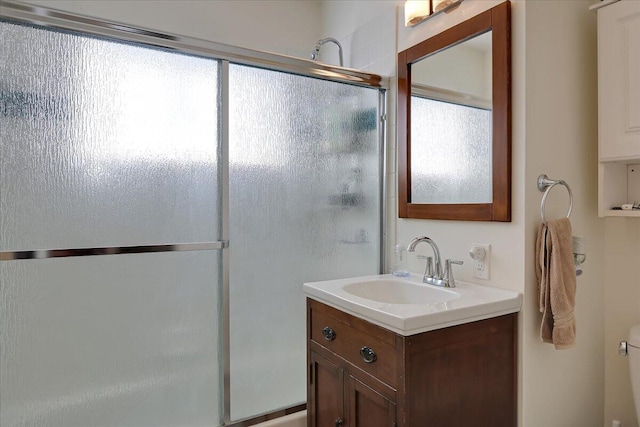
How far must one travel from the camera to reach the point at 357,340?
4.62 feet

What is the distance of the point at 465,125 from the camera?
5.58 feet

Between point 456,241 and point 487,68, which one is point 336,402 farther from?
point 487,68

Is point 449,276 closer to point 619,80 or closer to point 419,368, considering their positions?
point 419,368

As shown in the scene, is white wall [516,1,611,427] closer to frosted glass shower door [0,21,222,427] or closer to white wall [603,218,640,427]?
white wall [603,218,640,427]

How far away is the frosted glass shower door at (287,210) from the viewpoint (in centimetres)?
183

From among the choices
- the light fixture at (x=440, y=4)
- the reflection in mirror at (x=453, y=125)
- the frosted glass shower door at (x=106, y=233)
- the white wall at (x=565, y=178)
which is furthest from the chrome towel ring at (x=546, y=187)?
the frosted glass shower door at (x=106, y=233)

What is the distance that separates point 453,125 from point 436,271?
63cm

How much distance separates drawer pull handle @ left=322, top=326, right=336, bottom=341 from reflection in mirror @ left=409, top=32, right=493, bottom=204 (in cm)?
74

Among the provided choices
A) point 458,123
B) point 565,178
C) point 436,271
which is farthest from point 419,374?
point 458,123

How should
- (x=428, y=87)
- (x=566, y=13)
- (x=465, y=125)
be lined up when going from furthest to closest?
(x=428, y=87) < (x=465, y=125) < (x=566, y=13)

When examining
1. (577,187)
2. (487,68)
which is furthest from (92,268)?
(577,187)

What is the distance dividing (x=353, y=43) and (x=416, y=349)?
1845 mm

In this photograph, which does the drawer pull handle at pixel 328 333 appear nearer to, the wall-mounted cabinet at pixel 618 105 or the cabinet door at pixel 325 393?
the cabinet door at pixel 325 393

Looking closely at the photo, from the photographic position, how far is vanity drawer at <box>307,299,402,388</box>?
1262 mm
